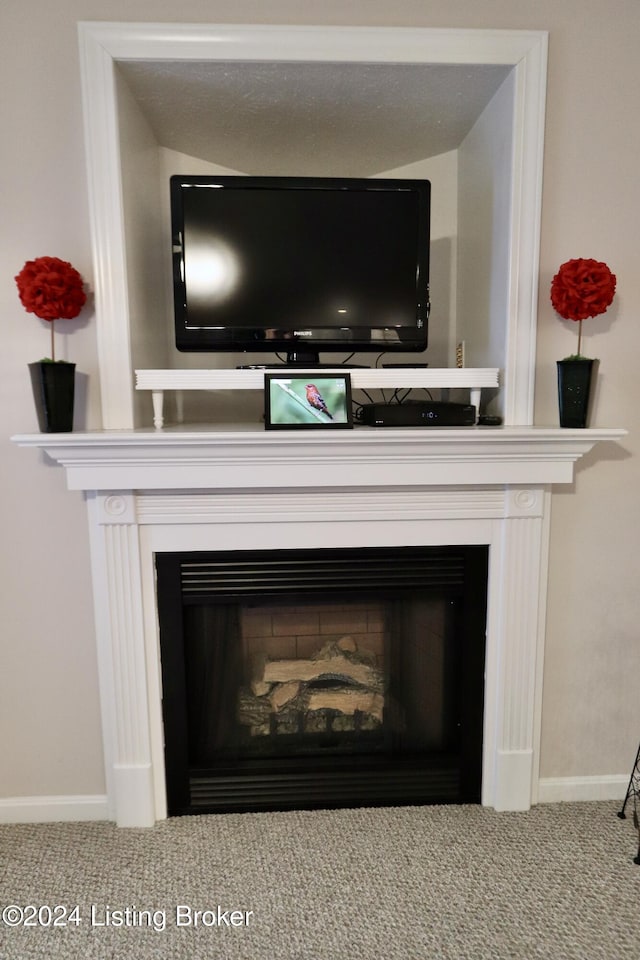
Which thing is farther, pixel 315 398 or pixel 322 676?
pixel 322 676

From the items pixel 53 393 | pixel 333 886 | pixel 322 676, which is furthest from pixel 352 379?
pixel 333 886

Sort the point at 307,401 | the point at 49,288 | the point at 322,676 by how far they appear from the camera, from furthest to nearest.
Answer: the point at 322,676 < the point at 307,401 < the point at 49,288

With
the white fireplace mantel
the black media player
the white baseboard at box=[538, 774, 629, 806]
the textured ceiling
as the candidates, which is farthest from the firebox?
the textured ceiling

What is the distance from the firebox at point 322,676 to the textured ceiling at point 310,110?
4.31ft

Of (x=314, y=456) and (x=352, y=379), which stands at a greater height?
(x=352, y=379)

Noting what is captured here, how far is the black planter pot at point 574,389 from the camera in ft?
5.05

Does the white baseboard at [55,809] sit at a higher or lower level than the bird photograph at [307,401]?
lower

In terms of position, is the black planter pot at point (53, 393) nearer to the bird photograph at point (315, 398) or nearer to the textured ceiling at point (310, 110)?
the bird photograph at point (315, 398)

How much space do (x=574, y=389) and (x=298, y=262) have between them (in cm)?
86

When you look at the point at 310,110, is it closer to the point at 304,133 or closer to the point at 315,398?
the point at 304,133

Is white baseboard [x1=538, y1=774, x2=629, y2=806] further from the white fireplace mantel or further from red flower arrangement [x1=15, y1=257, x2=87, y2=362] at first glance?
red flower arrangement [x1=15, y1=257, x2=87, y2=362]

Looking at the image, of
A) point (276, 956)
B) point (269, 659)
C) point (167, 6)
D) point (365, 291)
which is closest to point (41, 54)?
point (167, 6)

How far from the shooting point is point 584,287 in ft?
4.83

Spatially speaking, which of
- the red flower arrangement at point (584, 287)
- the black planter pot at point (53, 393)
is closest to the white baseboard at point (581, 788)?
the red flower arrangement at point (584, 287)
